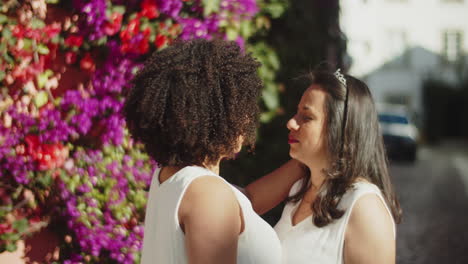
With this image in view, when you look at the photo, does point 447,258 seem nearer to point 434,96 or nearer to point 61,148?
point 61,148

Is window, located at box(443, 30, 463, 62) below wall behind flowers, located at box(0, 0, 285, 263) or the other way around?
below

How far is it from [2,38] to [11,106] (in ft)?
1.14

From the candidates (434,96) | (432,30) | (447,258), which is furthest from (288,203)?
(432,30)

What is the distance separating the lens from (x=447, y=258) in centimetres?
653

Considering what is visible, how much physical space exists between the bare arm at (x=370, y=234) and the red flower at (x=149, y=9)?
172 centimetres

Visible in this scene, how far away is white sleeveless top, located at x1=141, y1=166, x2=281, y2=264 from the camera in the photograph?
5.75ft

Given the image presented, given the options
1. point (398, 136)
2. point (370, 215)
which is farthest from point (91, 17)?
point (398, 136)

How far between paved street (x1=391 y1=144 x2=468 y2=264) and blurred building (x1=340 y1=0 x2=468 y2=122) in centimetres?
1609

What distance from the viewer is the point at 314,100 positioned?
88.8 inches

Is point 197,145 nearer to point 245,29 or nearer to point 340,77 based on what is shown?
point 340,77

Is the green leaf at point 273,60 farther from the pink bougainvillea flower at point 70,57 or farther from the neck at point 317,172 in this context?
the neck at point 317,172

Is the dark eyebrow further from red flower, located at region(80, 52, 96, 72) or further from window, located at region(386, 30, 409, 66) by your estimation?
window, located at region(386, 30, 409, 66)

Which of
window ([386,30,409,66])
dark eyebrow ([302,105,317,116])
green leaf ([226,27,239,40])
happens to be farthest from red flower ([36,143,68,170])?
window ([386,30,409,66])

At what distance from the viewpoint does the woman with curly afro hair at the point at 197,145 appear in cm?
171
